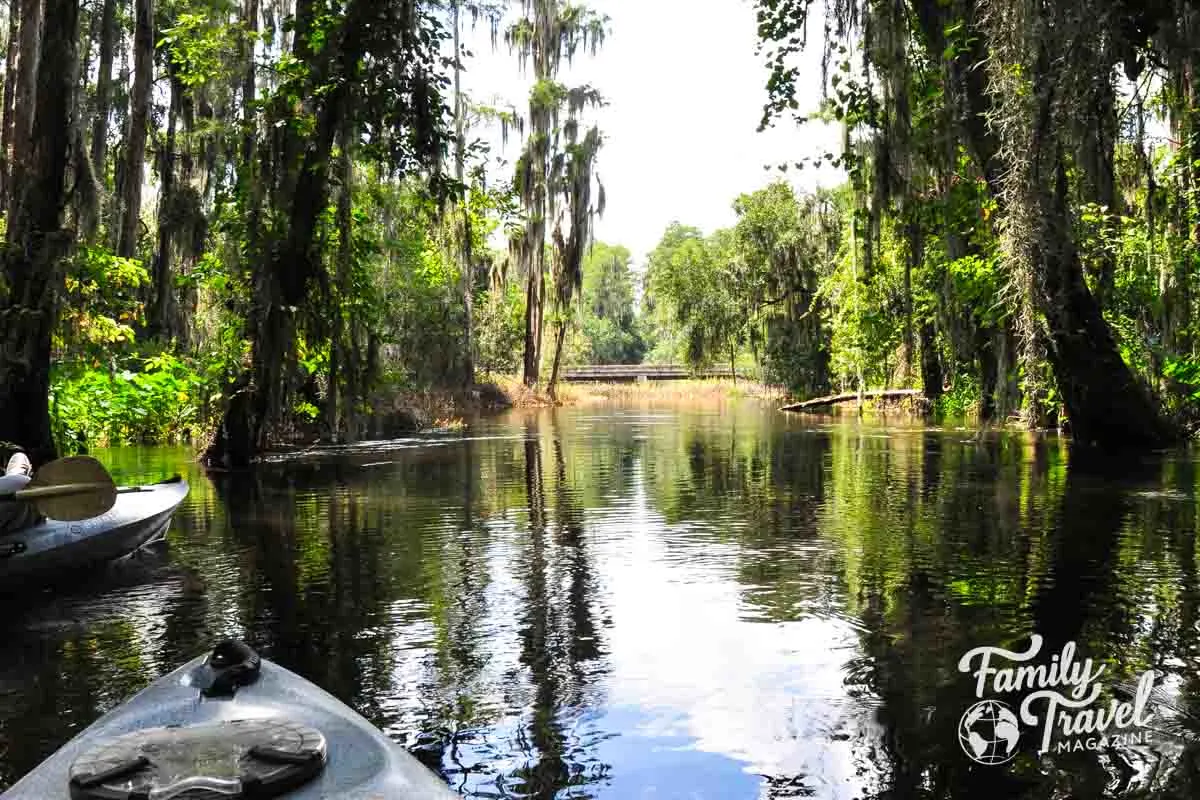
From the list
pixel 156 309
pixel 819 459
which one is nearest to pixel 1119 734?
pixel 819 459

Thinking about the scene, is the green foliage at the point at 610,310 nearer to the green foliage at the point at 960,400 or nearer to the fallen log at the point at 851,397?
the fallen log at the point at 851,397

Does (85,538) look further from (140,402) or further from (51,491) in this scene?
(140,402)

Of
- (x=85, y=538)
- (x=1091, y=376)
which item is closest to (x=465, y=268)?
(x=1091, y=376)

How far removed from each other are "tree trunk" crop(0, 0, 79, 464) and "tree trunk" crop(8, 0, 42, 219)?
0.27ft

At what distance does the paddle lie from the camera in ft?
25.6

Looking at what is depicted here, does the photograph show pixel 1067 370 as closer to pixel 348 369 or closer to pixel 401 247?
pixel 348 369

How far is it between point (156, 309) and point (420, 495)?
47.1ft

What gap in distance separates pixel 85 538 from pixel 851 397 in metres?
30.3

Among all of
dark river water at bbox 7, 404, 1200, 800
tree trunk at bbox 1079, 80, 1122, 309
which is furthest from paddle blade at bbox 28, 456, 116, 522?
tree trunk at bbox 1079, 80, 1122, 309

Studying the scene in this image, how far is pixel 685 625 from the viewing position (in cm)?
716

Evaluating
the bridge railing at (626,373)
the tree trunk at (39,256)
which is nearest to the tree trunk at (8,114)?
the tree trunk at (39,256)

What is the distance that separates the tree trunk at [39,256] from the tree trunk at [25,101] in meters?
0.08

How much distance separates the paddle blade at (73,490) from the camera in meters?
7.83

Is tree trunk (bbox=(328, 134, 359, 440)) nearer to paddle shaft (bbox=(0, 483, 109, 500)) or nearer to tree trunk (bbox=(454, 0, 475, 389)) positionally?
paddle shaft (bbox=(0, 483, 109, 500))
